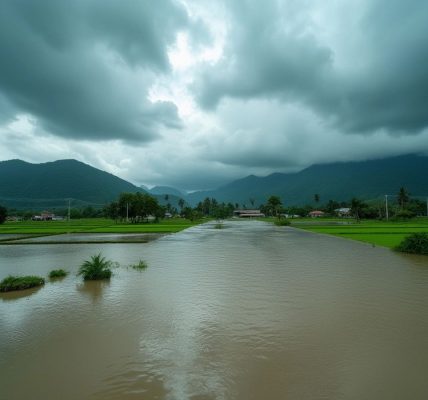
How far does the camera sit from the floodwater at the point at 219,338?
5941 mm

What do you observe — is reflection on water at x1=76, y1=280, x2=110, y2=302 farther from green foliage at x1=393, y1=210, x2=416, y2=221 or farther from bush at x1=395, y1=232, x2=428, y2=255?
green foliage at x1=393, y1=210, x2=416, y2=221

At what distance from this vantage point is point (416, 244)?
24.2 meters

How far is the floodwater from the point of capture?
19.5 feet

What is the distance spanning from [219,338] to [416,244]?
76.2ft

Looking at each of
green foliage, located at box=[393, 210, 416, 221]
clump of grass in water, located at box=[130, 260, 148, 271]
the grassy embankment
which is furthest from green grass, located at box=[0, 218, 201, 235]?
green foliage, located at box=[393, 210, 416, 221]

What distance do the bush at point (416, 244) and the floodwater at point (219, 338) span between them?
32.1 feet

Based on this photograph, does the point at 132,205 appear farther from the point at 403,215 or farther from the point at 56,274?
the point at 403,215

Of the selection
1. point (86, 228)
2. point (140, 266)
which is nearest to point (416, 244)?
point (140, 266)

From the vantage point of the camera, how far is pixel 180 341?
8.00m

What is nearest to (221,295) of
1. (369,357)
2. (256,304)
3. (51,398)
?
(256,304)

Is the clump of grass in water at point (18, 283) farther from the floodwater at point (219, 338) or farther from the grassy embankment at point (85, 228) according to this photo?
the grassy embankment at point (85, 228)

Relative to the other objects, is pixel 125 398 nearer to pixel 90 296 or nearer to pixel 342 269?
pixel 90 296

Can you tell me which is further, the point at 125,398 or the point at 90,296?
the point at 90,296

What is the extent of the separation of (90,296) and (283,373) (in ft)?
30.3
